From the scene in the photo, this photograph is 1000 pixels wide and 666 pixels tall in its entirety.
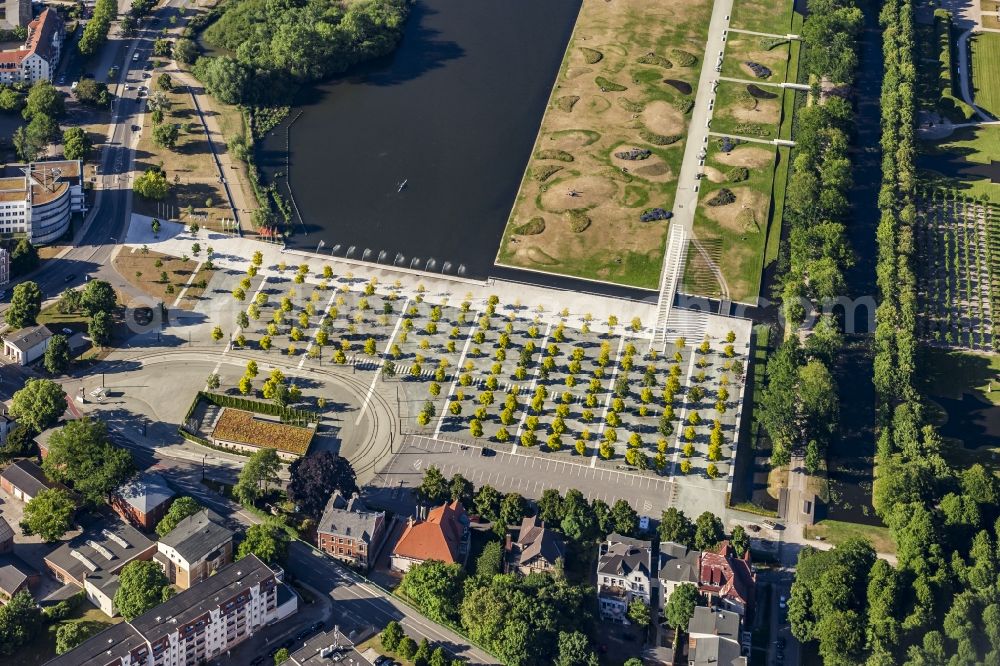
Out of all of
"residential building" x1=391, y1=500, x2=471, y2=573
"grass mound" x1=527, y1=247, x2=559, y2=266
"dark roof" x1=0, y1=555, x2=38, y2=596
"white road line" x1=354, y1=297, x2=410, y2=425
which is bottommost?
"dark roof" x1=0, y1=555, x2=38, y2=596

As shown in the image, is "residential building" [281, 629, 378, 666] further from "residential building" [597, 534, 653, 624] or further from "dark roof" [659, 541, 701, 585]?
"dark roof" [659, 541, 701, 585]

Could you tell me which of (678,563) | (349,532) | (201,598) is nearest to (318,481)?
(349,532)

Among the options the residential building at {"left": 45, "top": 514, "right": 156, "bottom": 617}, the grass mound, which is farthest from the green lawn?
the residential building at {"left": 45, "top": 514, "right": 156, "bottom": 617}

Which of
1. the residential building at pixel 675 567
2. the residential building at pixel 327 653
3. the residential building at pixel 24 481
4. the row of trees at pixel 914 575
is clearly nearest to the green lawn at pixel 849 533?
the row of trees at pixel 914 575

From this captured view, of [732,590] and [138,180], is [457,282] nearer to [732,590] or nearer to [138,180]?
[138,180]

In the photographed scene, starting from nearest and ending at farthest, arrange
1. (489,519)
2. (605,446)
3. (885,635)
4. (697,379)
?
(885,635) → (489,519) → (605,446) → (697,379)

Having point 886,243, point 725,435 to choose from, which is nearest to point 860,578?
point 725,435
